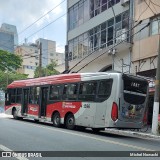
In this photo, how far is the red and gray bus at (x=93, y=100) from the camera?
620 inches

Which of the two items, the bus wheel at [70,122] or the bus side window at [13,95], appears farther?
the bus side window at [13,95]

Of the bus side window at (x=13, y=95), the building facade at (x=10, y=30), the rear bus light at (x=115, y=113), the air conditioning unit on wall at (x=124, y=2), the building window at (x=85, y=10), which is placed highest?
the building facade at (x=10, y=30)

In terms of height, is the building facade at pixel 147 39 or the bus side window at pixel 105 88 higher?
the building facade at pixel 147 39

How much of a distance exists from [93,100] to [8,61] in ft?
137

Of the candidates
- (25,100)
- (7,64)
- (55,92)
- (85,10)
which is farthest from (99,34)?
(7,64)

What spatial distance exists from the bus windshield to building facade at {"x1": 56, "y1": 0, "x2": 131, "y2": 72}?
7632 mm

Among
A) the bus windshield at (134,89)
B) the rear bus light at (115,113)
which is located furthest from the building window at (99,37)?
the rear bus light at (115,113)

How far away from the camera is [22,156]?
9.04 meters

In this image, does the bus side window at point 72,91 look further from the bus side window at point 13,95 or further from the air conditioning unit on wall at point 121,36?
the bus side window at point 13,95

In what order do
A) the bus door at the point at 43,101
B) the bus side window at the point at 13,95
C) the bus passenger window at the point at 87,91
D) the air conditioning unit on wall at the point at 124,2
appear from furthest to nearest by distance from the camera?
the bus side window at the point at 13,95 < the air conditioning unit on wall at the point at 124,2 < the bus door at the point at 43,101 < the bus passenger window at the point at 87,91

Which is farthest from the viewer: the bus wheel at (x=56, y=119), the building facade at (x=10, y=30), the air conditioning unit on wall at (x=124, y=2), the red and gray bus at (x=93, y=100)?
the building facade at (x=10, y=30)

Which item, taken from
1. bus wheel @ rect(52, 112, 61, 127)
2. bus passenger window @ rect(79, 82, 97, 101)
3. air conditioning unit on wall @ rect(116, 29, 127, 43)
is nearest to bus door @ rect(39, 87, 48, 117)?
bus wheel @ rect(52, 112, 61, 127)

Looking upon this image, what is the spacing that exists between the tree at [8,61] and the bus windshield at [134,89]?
4178 centimetres

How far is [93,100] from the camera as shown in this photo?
16.9 m
